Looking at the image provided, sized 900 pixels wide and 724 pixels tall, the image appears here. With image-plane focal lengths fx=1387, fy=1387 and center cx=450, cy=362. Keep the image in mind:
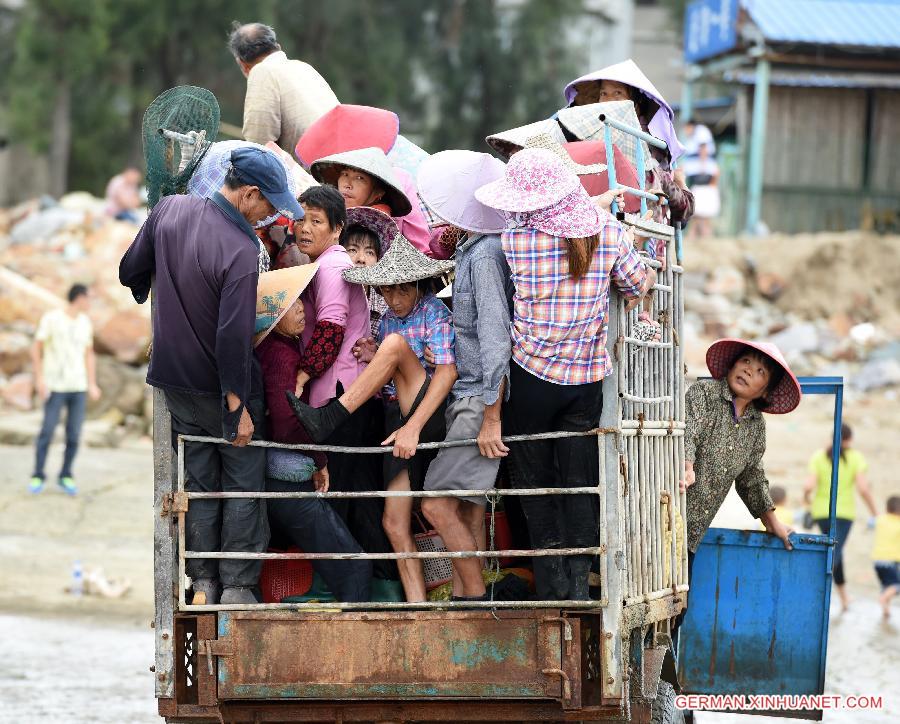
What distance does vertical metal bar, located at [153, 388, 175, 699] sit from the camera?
449 cm

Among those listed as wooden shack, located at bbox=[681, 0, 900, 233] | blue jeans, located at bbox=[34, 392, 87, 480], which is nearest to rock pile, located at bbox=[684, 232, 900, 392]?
wooden shack, located at bbox=[681, 0, 900, 233]

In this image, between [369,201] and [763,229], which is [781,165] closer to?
[763,229]

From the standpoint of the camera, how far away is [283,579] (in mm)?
4930

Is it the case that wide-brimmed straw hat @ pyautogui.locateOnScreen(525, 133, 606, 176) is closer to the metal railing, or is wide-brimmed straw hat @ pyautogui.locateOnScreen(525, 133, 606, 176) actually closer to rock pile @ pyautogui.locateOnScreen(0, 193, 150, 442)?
the metal railing

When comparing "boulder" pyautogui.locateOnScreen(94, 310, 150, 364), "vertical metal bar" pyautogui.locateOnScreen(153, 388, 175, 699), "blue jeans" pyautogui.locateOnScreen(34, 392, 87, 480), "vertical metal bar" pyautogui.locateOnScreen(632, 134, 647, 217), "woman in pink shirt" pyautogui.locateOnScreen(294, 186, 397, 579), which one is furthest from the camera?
"boulder" pyautogui.locateOnScreen(94, 310, 150, 364)

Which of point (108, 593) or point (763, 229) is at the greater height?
point (763, 229)

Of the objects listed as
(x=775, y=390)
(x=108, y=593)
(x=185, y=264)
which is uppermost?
(x=185, y=264)

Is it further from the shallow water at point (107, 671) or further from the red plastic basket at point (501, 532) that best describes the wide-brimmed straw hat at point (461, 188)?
the shallow water at point (107, 671)

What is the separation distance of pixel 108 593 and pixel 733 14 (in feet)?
51.4

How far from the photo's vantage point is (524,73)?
31.5 m

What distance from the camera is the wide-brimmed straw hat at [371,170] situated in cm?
557

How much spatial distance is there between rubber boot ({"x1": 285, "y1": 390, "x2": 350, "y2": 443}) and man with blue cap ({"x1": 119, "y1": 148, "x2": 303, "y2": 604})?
14 centimetres

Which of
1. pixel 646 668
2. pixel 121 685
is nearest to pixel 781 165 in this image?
pixel 121 685

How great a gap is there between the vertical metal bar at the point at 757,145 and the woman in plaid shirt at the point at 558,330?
60.2 feet
